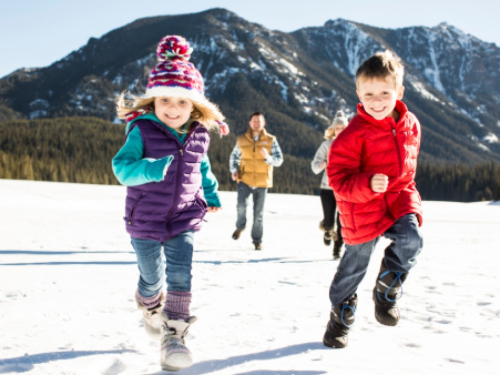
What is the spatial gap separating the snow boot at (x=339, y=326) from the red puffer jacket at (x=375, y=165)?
0.47 m

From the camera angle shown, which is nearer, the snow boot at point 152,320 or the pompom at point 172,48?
the snow boot at point 152,320

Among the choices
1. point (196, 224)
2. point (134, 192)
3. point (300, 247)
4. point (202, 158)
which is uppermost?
point (202, 158)

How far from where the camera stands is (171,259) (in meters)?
2.81

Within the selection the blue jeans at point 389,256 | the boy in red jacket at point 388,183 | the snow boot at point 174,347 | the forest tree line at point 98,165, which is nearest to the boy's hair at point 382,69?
the boy in red jacket at point 388,183

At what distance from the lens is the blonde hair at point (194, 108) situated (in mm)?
3006

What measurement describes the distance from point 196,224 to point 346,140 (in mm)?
1151

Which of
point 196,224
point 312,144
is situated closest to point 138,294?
point 196,224

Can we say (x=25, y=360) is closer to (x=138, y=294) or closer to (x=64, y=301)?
(x=138, y=294)

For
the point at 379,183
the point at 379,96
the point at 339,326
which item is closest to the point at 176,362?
the point at 339,326

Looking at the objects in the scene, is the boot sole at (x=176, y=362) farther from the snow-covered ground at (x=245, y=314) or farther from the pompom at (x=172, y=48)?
the pompom at (x=172, y=48)

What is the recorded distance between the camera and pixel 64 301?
3.85 metres

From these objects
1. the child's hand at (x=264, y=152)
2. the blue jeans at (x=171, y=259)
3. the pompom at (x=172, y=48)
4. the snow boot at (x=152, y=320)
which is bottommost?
the snow boot at (x=152, y=320)

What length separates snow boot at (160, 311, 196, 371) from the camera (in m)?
2.46

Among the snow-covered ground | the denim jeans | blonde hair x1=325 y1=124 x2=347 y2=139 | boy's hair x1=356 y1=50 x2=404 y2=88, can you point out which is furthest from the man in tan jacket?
boy's hair x1=356 y1=50 x2=404 y2=88
